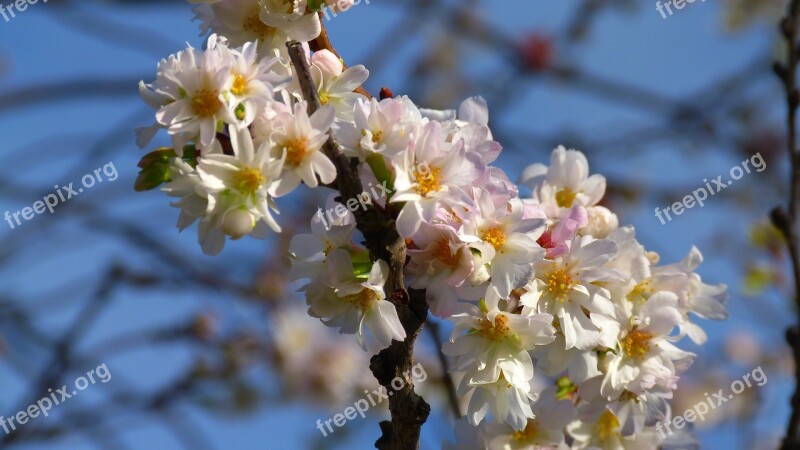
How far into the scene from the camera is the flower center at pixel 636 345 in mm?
1422

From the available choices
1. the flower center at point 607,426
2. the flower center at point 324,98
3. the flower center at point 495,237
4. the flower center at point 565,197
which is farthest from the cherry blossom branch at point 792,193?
the flower center at point 324,98

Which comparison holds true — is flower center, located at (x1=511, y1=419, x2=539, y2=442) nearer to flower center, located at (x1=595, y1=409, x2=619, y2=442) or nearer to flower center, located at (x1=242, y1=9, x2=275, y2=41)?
flower center, located at (x1=595, y1=409, x2=619, y2=442)

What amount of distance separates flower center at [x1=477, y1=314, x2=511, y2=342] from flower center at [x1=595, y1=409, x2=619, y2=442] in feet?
1.37

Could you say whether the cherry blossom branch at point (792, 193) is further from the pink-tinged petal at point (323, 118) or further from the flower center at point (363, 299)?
the pink-tinged petal at point (323, 118)

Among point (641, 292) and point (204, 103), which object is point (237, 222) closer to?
point (204, 103)

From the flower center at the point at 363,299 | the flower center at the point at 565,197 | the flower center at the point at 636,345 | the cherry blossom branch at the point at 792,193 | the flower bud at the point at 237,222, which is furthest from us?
the cherry blossom branch at the point at 792,193

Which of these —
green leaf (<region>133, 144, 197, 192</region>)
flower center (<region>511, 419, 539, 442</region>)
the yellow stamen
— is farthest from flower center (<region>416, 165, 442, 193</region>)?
flower center (<region>511, 419, 539, 442</region>)

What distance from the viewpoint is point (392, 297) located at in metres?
1.24

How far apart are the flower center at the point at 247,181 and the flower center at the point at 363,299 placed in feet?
0.83

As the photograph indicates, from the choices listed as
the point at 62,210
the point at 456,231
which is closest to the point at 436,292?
the point at 456,231

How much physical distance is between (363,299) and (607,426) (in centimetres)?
67

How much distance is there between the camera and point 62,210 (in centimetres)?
374

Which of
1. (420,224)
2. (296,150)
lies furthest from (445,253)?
(296,150)

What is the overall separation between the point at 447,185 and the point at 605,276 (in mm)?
344
